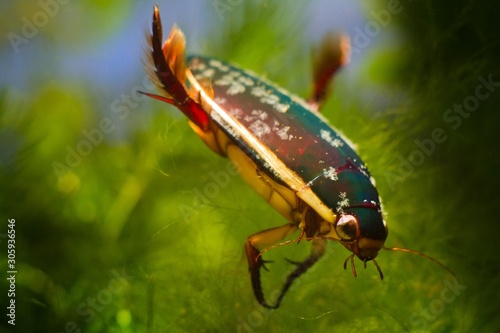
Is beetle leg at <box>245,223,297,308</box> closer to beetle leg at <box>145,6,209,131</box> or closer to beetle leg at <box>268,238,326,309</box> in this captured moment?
beetle leg at <box>268,238,326,309</box>

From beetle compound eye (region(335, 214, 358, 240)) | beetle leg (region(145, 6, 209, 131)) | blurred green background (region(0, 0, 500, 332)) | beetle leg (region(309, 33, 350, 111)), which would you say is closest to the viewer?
beetle compound eye (region(335, 214, 358, 240))

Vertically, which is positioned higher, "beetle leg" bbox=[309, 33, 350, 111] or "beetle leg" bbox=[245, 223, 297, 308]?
"beetle leg" bbox=[309, 33, 350, 111]

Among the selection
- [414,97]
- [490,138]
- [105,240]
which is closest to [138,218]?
[105,240]

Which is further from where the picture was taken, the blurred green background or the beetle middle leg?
the blurred green background

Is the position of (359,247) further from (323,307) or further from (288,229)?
(323,307)

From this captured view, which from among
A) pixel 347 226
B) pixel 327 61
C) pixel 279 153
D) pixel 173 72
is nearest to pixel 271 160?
pixel 279 153

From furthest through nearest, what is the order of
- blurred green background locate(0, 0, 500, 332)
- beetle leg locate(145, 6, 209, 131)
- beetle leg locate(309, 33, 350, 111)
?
beetle leg locate(309, 33, 350, 111) → blurred green background locate(0, 0, 500, 332) → beetle leg locate(145, 6, 209, 131)

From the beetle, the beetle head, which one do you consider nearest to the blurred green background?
the beetle

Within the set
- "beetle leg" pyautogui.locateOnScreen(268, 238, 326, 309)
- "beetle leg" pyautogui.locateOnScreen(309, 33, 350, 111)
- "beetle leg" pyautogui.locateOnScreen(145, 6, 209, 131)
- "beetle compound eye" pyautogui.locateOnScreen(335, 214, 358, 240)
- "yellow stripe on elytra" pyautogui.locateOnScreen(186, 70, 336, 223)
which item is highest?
"beetle leg" pyautogui.locateOnScreen(309, 33, 350, 111)
